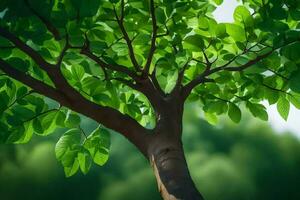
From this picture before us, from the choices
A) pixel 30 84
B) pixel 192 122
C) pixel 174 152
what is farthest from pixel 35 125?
pixel 192 122

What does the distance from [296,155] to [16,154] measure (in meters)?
2.02

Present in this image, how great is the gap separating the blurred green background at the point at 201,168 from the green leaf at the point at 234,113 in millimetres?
1805

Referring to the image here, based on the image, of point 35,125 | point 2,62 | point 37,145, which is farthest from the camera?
point 37,145

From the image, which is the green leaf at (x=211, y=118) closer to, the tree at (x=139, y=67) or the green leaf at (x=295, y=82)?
the tree at (x=139, y=67)

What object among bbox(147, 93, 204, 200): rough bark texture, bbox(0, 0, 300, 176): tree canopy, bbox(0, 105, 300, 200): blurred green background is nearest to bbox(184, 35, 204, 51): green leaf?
bbox(0, 0, 300, 176): tree canopy

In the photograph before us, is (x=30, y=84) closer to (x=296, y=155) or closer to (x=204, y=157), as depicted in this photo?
(x=204, y=157)

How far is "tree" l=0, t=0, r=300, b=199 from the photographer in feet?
2.92

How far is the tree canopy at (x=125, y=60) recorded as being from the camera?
900 millimetres

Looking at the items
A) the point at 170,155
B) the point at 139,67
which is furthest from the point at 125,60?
the point at 170,155

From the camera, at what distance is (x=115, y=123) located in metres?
0.95

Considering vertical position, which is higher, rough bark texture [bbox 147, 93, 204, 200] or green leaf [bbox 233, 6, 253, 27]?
green leaf [bbox 233, 6, 253, 27]

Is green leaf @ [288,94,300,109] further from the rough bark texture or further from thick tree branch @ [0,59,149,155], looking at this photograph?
thick tree branch @ [0,59,149,155]

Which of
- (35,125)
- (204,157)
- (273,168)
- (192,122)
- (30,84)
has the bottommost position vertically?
(273,168)

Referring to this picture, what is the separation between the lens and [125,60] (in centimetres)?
111
